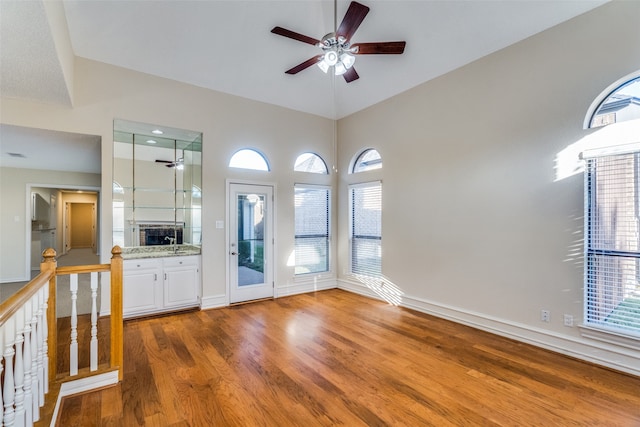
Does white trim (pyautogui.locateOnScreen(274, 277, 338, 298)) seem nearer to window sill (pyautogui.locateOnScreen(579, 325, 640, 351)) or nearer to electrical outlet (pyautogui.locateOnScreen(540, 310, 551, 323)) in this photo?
electrical outlet (pyautogui.locateOnScreen(540, 310, 551, 323))

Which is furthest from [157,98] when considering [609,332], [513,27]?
[609,332]

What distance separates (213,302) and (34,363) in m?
3.00

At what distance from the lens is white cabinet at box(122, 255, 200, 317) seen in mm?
4172

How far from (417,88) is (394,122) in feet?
1.97

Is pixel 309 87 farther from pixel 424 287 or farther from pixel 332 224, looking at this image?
pixel 424 287

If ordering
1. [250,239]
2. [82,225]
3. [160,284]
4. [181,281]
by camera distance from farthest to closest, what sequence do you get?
1. [82,225]
2. [250,239]
3. [181,281]
4. [160,284]

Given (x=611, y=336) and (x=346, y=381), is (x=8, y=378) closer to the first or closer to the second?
(x=346, y=381)

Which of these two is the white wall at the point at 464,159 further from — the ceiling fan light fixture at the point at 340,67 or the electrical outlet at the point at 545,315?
the ceiling fan light fixture at the point at 340,67

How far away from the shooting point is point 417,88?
4613mm

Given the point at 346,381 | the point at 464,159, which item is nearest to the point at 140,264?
the point at 346,381

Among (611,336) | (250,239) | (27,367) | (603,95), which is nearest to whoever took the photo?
(27,367)

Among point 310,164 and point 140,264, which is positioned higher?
point 310,164

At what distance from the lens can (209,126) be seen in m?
4.73

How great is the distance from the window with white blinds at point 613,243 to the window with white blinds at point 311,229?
3.95 metres
